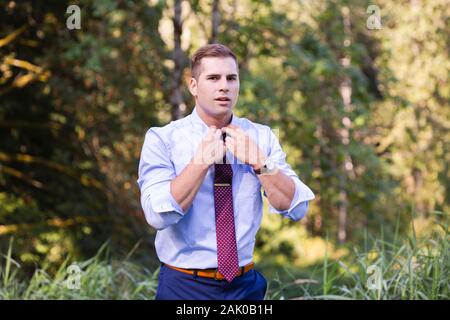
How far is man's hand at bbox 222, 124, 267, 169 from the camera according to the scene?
8.08 ft

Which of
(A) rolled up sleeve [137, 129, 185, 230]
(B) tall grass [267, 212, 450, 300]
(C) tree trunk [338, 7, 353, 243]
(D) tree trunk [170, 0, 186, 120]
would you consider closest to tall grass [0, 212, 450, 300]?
(B) tall grass [267, 212, 450, 300]

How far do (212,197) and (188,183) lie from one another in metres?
0.23

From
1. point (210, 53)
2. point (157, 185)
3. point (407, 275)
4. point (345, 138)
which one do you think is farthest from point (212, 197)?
point (345, 138)

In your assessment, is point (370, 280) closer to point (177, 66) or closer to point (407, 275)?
point (407, 275)

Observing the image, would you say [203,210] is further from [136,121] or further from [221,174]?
[136,121]

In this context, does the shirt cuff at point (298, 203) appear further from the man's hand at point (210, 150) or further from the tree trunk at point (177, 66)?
the tree trunk at point (177, 66)

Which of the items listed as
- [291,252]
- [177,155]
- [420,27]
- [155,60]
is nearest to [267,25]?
[155,60]

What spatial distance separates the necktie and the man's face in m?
0.19

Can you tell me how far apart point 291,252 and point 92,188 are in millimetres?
7348

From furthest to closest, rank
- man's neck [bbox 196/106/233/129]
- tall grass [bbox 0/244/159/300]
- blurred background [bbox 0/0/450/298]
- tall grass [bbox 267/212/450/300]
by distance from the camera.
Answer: blurred background [bbox 0/0/450/298], tall grass [bbox 0/244/159/300], tall grass [bbox 267/212/450/300], man's neck [bbox 196/106/233/129]

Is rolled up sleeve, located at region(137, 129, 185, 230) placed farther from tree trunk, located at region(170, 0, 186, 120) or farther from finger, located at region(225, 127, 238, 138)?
tree trunk, located at region(170, 0, 186, 120)

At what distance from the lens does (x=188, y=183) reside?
245 cm

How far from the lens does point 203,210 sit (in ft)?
8.75

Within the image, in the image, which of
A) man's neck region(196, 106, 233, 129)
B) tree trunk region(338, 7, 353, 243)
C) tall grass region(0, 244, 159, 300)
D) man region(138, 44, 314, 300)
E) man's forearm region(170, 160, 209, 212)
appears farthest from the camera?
tree trunk region(338, 7, 353, 243)
